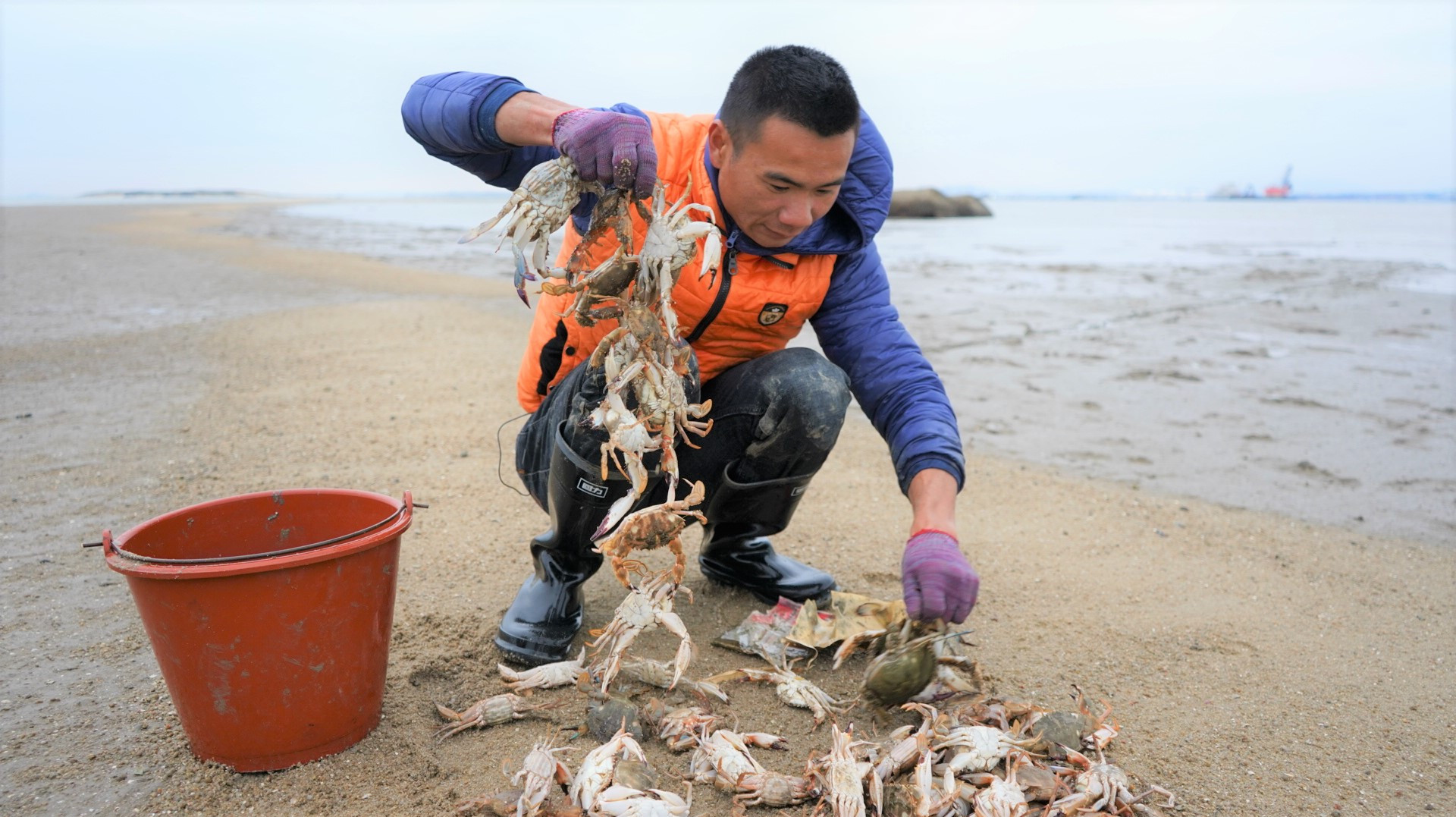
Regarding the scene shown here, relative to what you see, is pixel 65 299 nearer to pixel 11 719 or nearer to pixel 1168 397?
pixel 11 719

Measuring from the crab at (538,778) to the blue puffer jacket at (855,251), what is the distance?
124 cm

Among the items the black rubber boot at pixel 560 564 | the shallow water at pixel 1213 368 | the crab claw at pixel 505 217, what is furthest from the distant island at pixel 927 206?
the crab claw at pixel 505 217

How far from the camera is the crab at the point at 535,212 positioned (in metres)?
2.19

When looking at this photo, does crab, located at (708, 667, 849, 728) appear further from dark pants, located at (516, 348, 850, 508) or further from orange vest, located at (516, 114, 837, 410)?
orange vest, located at (516, 114, 837, 410)

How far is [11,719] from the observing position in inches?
98.2

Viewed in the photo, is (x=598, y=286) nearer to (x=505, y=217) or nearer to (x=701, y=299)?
(x=505, y=217)

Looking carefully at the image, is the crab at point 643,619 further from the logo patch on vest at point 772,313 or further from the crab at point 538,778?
the logo patch on vest at point 772,313

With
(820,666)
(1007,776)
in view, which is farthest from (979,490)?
(1007,776)

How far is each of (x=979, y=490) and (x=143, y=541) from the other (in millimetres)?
3732

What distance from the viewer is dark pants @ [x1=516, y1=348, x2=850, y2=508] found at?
290cm

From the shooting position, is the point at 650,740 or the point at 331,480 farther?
the point at 331,480

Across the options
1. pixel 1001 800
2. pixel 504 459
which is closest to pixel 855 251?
pixel 1001 800

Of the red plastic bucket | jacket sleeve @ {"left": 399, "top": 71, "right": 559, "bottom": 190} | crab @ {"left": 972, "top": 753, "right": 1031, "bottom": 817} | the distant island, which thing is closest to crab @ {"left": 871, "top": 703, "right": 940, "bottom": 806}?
crab @ {"left": 972, "top": 753, "right": 1031, "bottom": 817}

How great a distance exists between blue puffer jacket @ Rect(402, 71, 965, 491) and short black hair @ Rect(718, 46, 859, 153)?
0.89 ft
